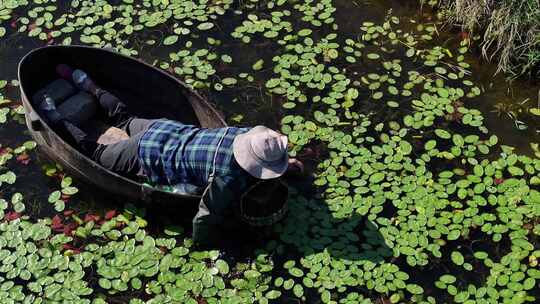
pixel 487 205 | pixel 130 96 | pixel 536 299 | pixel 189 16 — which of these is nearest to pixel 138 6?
pixel 189 16

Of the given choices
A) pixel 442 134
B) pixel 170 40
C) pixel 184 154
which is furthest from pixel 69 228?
pixel 442 134

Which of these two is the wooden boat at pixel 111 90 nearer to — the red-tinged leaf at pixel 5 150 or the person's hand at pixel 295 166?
the red-tinged leaf at pixel 5 150

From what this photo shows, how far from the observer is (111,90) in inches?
240

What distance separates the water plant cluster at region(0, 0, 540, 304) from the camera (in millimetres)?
5125

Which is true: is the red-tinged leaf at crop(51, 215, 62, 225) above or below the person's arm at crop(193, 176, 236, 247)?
below

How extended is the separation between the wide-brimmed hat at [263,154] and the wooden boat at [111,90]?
0.82 metres

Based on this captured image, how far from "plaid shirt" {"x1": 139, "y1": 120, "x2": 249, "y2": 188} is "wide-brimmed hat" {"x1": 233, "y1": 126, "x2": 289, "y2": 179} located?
11 centimetres

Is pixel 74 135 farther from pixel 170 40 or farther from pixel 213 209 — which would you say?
pixel 170 40

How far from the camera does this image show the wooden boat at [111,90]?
5363 millimetres

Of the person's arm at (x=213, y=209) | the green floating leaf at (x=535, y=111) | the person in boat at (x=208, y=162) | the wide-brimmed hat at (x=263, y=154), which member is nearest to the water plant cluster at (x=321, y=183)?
the person's arm at (x=213, y=209)

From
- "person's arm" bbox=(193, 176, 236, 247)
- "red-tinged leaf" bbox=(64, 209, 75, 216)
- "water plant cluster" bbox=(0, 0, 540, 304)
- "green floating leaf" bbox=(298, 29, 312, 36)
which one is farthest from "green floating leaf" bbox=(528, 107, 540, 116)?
"red-tinged leaf" bbox=(64, 209, 75, 216)

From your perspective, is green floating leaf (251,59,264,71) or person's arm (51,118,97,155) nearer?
person's arm (51,118,97,155)

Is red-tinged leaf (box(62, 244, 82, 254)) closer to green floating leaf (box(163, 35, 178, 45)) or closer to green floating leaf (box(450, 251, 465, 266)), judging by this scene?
green floating leaf (box(163, 35, 178, 45))

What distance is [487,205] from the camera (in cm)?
563
